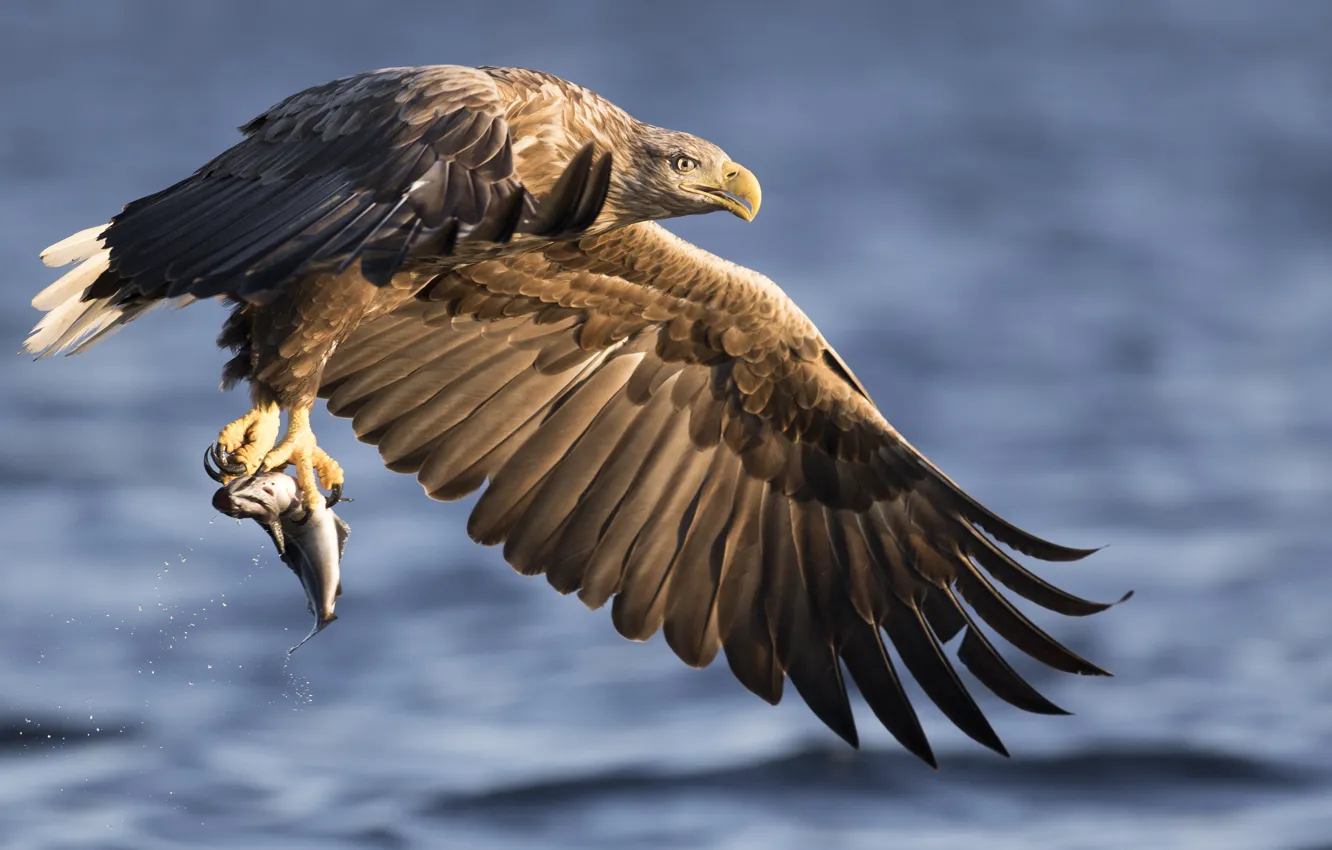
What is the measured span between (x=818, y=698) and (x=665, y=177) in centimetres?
168

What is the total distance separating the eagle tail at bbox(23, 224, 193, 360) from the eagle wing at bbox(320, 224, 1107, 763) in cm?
82

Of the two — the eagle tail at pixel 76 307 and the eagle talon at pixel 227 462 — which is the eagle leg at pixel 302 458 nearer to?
the eagle talon at pixel 227 462

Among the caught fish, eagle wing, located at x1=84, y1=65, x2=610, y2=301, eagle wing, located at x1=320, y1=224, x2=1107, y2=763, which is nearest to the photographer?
eagle wing, located at x1=84, y1=65, x2=610, y2=301

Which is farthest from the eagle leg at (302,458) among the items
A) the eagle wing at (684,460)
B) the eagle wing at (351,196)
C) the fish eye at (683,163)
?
the fish eye at (683,163)

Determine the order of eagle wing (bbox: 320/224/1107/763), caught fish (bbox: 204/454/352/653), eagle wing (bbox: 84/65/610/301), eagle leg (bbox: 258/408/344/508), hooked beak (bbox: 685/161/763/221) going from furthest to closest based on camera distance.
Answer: eagle wing (bbox: 320/224/1107/763), hooked beak (bbox: 685/161/763/221), eagle leg (bbox: 258/408/344/508), caught fish (bbox: 204/454/352/653), eagle wing (bbox: 84/65/610/301)

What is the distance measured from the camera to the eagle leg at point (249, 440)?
21.8 ft

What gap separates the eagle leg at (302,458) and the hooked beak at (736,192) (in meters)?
1.40

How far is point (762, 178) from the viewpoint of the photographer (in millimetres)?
13688

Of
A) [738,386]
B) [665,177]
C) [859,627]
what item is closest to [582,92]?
[665,177]

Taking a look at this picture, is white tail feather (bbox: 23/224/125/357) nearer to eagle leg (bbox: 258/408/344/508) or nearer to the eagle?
the eagle

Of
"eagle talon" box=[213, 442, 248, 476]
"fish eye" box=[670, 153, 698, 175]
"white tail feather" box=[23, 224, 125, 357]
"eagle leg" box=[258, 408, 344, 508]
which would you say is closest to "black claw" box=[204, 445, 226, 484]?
"eagle talon" box=[213, 442, 248, 476]

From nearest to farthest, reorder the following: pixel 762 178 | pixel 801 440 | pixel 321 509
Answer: pixel 321 509
pixel 801 440
pixel 762 178

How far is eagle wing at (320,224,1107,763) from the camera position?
22.7 feet

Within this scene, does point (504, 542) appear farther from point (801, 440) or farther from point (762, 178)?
point (762, 178)
